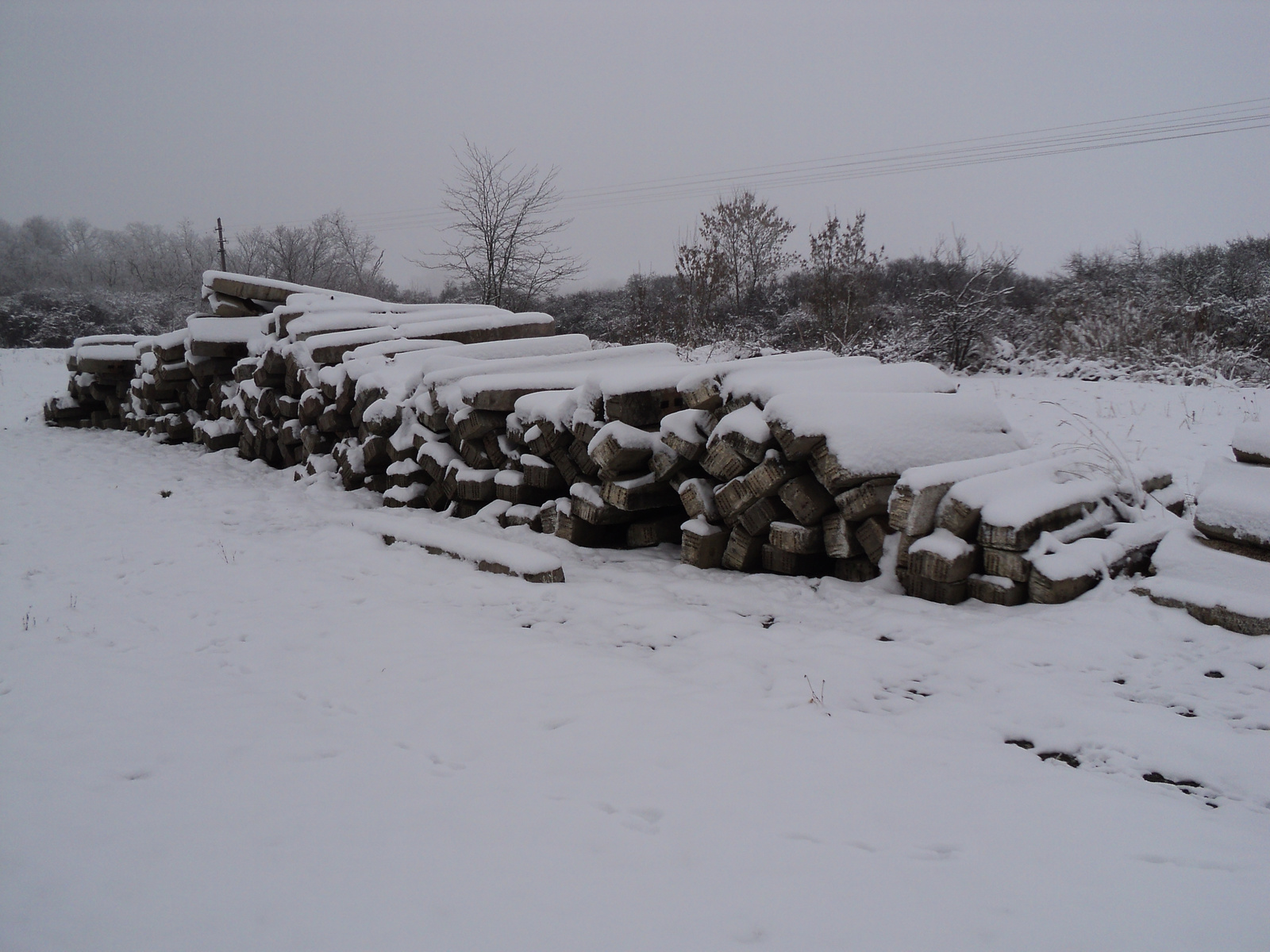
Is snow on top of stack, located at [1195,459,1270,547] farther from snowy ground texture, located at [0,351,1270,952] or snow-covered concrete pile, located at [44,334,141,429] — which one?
snow-covered concrete pile, located at [44,334,141,429]

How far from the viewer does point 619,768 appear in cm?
253

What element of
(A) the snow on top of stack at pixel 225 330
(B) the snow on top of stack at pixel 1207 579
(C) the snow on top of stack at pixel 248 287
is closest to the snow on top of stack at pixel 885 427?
(B) the snow on top of stack at pixel 1207 579

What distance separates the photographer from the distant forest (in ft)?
45.3

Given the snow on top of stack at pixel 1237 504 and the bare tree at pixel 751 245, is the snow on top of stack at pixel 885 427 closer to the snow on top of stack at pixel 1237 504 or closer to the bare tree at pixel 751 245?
the snow on top of stack at pixel 1237 504

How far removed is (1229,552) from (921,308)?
13.9m

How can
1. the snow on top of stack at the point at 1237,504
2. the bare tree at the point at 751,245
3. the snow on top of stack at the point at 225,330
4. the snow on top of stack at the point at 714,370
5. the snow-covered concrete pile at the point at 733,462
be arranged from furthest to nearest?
the bare tree at the point at 751,245 < the snow on top of stack at the point at 225,330 < the snow on top of stack at the point at 714,370 < the snow-covered concrete pile at the point at 733,462 < the snow on top of stack at the point at 1237,504

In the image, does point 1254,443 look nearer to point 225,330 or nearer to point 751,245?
point 225,330

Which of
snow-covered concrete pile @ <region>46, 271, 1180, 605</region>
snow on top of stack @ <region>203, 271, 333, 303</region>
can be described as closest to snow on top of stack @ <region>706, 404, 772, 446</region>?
snow-covered concrete pile @ <region>46, 271, 1180, 605</region>

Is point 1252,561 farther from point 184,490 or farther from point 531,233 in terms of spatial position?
point 531,233

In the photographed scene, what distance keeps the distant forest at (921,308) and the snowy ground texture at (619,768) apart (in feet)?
36.1

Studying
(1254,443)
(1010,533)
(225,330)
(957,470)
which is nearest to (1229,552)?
(1254,443)

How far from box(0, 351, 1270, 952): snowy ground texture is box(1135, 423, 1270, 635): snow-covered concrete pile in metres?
0.19

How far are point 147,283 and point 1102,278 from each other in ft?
160

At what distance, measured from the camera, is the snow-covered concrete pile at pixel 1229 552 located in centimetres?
332
